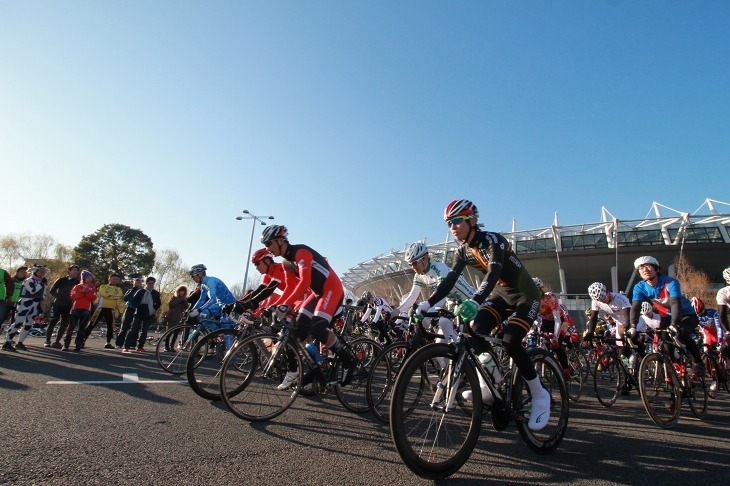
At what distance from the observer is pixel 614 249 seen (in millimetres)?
46719

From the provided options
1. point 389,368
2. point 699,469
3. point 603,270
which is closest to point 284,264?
point 389,368

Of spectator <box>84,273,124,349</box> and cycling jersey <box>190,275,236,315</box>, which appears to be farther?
spectator <box>84,273,124,349</box>

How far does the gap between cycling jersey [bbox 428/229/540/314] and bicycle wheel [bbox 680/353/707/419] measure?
2878mm

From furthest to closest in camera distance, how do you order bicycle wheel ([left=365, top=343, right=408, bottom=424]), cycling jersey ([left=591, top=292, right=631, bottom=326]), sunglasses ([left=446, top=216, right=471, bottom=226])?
1. cycling jersey ([left=591, top=292, right=631, bottom=326])
2. bicycle wheel ([left=365, top=343, right=408, bottom=424])
3. sunglasses ([left=446, top=216, right=471, bottom=226])

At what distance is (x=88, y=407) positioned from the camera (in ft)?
A: 13.1

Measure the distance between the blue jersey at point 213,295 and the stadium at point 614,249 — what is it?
116 ft

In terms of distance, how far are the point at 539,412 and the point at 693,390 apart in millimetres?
3217

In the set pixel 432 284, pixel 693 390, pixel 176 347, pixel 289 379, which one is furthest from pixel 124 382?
pixel 693 390

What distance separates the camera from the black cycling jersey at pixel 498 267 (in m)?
3.52

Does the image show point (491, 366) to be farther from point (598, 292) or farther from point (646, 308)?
point (646, 308)

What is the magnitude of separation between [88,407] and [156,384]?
1.58 meters

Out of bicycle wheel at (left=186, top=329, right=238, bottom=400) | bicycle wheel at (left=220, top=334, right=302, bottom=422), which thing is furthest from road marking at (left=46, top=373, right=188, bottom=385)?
bicycle wheel at (left=220, top=334, right=302, bottom=422)

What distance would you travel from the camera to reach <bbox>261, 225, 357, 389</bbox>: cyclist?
456 centimetres

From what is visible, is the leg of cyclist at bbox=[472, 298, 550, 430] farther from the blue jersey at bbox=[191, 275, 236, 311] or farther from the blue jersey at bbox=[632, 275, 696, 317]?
the blue jersey at bbox=[191, 275, 236, 311]
